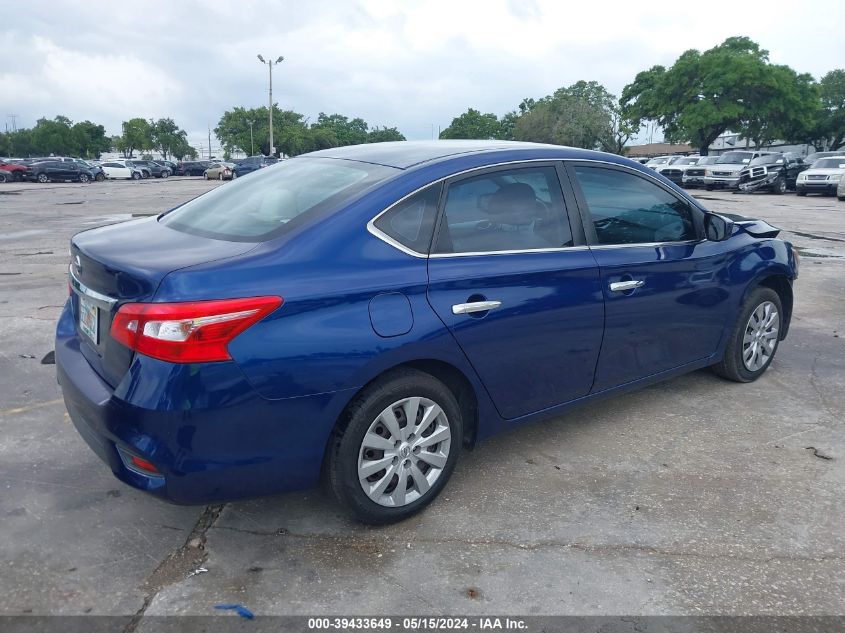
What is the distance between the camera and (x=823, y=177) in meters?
25.8

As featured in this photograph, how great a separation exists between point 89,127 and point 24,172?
194 feet

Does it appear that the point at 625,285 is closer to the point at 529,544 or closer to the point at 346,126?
the point at 529,544

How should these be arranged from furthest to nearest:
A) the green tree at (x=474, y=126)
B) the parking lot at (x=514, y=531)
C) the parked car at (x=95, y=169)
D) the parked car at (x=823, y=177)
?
1. the green tree at (x=474, y=126)
2. the parked car at (x=95, y=169)
3. the parked car at (x=823, y=177)
4. the parking lot at (x=514, y=531)

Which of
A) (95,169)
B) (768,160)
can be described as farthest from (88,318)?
(95,169)

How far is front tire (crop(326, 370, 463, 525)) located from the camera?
2.86 metres

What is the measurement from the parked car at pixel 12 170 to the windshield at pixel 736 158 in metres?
38.0

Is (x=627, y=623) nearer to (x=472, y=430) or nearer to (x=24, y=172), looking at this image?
(x=472, y=430)

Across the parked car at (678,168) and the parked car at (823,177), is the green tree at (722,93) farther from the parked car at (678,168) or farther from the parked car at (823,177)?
the parked car at (823,177)

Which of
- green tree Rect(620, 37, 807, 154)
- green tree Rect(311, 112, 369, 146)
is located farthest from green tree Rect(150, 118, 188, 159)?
green tree Rect(620, 37, 807, 154)

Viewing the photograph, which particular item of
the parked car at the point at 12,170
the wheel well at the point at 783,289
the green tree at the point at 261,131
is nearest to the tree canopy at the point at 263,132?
the green tree at the point at 261,131

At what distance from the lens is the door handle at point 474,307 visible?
3.05m

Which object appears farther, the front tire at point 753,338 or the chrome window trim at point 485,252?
the front tire at point 753,338

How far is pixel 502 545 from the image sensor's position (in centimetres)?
298

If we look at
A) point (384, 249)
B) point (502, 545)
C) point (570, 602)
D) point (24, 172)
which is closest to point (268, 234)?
point (384, 249)
